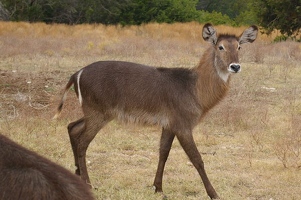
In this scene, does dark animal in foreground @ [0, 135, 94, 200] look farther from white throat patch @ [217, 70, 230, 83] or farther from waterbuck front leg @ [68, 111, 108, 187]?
white throat patch @ [217, 70, 230, 83]

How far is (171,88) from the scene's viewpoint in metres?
5.79

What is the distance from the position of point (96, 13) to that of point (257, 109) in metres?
24.8

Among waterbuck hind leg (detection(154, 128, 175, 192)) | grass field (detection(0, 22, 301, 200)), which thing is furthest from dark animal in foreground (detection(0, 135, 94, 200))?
waterbuck hind leg (detection(154, 128, 175, 192))

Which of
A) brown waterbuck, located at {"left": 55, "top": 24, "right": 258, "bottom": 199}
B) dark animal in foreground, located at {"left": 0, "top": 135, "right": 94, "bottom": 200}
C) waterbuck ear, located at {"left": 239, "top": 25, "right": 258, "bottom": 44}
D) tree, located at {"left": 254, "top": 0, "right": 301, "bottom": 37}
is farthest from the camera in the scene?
tree, located at {"left": 254, "top": 0, "right": 301, "bottom": 37}

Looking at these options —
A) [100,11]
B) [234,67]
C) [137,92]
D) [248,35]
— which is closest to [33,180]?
[137,92]

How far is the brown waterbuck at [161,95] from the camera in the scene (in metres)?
5.70

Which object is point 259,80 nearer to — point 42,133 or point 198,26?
point 42,133

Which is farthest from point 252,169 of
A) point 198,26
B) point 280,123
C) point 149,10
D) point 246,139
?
point 149,10

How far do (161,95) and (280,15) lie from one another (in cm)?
1656

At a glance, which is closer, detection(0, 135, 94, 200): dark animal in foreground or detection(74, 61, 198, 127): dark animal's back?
detection(0, 135, 94, 200): dark animal in foreground

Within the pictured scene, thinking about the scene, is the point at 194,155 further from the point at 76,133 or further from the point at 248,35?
the point at 248,35

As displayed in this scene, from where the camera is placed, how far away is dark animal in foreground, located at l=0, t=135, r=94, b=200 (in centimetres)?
244

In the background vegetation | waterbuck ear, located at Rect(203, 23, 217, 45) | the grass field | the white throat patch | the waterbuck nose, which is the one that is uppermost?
waterbuck ear, located at Rect(203, 23, 217, 45)

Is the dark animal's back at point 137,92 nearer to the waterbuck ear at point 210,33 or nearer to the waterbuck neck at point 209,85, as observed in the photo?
the waterbuck neck at point 209,85
